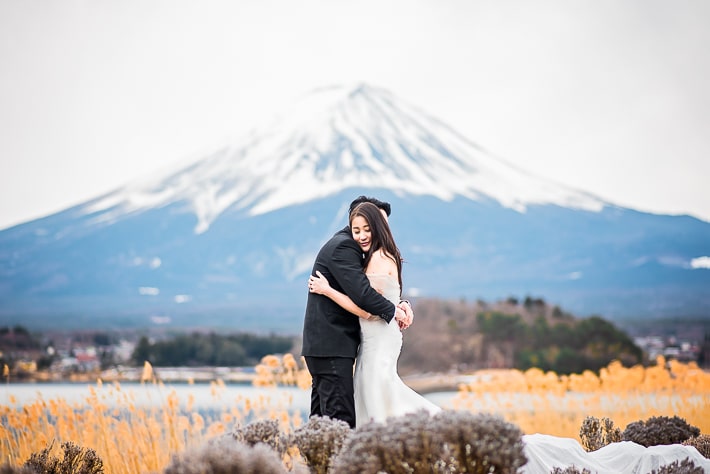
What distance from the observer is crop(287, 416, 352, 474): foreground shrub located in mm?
4852

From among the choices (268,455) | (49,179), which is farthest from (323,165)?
(268,455)

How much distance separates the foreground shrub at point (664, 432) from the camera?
7.52 m

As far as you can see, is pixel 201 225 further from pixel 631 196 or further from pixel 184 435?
pixel 184 435

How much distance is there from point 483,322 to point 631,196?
48.4 metres

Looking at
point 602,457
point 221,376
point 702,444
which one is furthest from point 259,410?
point 221,376

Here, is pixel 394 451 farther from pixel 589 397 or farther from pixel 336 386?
pixel 589 397

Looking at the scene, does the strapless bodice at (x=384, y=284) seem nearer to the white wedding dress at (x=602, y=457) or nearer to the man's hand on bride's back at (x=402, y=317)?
the man's hand on bride's back at (x=402, y=317)

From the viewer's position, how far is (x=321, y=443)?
4859 millimetres

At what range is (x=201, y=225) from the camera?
6606cm

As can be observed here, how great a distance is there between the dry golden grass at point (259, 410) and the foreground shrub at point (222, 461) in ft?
5.32

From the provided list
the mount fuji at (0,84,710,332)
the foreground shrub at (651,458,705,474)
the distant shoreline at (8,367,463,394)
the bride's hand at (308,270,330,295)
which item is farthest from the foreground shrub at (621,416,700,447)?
the mount fuji at (0,84,710,332)

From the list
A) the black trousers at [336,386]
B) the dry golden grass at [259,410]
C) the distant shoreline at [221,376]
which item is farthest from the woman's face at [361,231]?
the distant shoreline at [221,376]

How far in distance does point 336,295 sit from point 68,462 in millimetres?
1961

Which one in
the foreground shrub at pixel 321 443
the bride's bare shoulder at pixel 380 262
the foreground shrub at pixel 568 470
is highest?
the bride's bare shoulder at pixel 380 262
